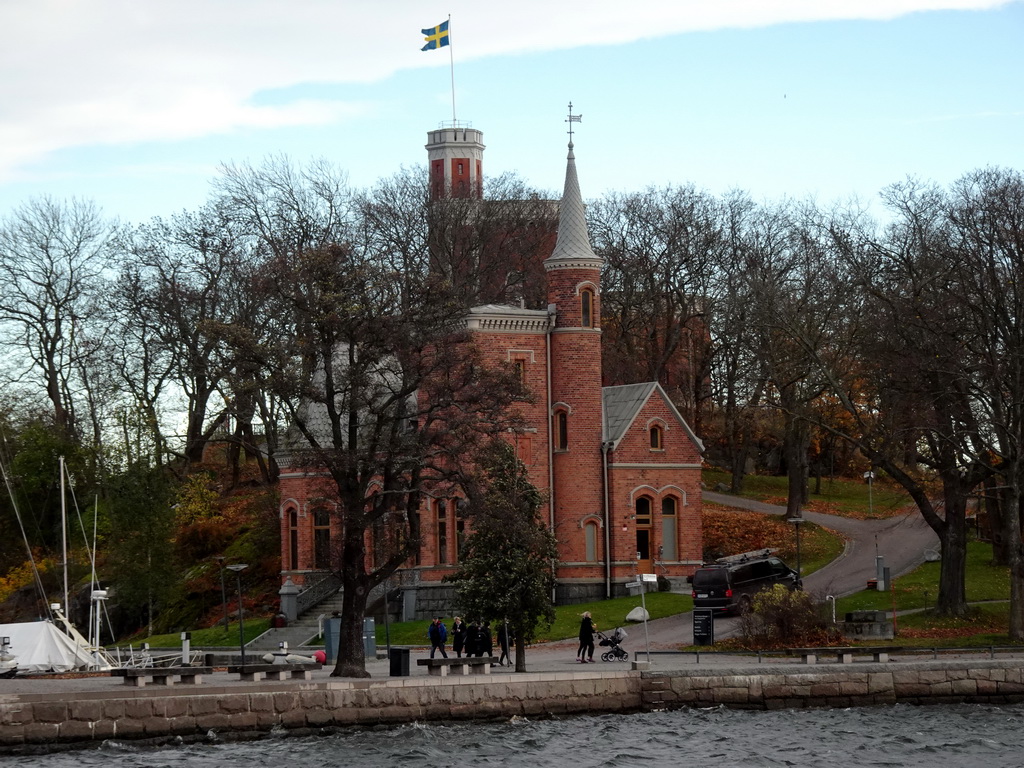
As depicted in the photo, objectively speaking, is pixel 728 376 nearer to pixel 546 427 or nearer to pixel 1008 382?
pixel 546 427

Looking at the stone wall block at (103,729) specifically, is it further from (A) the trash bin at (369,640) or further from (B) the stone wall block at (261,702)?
(A) the trash bin at (369,640)

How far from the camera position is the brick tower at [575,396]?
55250 millimetres

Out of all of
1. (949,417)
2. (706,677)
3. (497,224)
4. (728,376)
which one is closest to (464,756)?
(706,677)

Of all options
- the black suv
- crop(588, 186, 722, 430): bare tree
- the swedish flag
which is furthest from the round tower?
the black suv

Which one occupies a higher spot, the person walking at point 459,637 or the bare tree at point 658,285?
the bare tree at point 658,285

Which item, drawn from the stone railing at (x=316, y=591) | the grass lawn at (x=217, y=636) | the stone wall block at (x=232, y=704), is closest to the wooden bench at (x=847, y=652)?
the stone wall block at (x=232, y=704)

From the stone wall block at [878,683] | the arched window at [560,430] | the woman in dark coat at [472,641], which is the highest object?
the arched window at [560,430]

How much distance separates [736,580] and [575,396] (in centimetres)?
986

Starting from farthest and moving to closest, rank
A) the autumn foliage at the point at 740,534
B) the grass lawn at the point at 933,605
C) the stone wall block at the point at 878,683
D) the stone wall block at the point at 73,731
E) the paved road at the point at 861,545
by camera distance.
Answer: the autumn foliage at the point at 740,534 → the paved road at the point at 861,545 → the grass lawn at the point at 933,605 → the stone wall block at the point at 878,683 → the stone wall block at the point at 73,731

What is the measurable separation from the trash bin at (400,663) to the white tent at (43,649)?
10799 millimetres

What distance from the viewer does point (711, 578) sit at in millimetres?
48438

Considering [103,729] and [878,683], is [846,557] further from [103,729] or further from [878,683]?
[103,729]

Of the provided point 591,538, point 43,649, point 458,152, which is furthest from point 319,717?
point 458,152

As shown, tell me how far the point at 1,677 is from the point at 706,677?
59.5 feet
